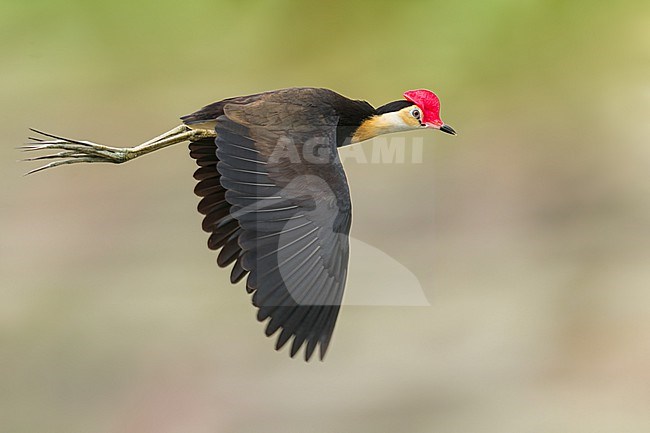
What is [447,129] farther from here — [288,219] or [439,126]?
[288,219]

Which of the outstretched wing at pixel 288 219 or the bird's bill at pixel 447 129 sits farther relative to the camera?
the bird's bill at pixel 447 129

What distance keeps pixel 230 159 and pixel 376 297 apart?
14.6 inches

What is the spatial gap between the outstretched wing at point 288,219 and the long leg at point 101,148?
12 cm

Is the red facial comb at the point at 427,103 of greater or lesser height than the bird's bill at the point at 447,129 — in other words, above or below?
above

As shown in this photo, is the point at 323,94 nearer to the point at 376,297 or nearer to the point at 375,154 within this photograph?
the point at 375,154

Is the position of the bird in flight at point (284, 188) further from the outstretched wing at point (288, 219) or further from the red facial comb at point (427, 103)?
the red facial comb at point (427, 103)

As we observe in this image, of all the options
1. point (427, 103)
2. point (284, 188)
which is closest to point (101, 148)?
point (284, 188)

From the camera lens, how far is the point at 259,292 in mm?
1485

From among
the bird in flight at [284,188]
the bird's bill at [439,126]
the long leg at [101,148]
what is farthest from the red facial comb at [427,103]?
the long leg at [101,148]

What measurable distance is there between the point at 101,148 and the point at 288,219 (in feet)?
1.23

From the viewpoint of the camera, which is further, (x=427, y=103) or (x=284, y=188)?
(x=427, y=103)

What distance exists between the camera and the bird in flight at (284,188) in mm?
1501

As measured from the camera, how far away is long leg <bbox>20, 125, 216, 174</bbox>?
162 centimetres

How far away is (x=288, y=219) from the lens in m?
1.52
